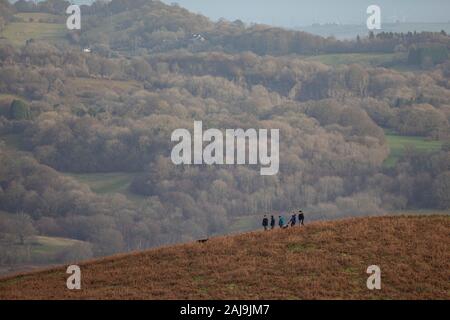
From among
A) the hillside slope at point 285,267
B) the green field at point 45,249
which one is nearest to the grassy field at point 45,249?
the green field at point 45,249

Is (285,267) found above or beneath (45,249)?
above

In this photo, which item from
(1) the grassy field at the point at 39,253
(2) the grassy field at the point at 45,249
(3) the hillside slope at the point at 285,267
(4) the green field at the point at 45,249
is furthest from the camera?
(4) the green field at the point at 45,249

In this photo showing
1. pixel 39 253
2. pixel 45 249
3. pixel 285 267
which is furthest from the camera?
pixel 45 249

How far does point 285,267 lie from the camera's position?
51.8 meters

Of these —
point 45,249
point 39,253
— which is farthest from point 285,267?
point 45,249

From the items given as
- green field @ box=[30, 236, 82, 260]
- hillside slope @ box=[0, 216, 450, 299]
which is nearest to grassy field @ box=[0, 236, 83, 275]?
green field @ box=[30, 236, 82, 260]

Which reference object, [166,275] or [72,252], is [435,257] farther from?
[72,252]

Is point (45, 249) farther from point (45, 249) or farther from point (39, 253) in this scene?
point (39, 253)

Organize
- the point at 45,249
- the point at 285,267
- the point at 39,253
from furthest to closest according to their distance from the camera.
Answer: the point at 45,249 < the point at 39,253 < the point at 285,267

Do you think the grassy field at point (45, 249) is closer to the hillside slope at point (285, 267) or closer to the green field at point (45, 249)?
the green field at point (45, 249)

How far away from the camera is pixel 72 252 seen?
19075 cm

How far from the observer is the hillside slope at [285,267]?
4797 centimetres
